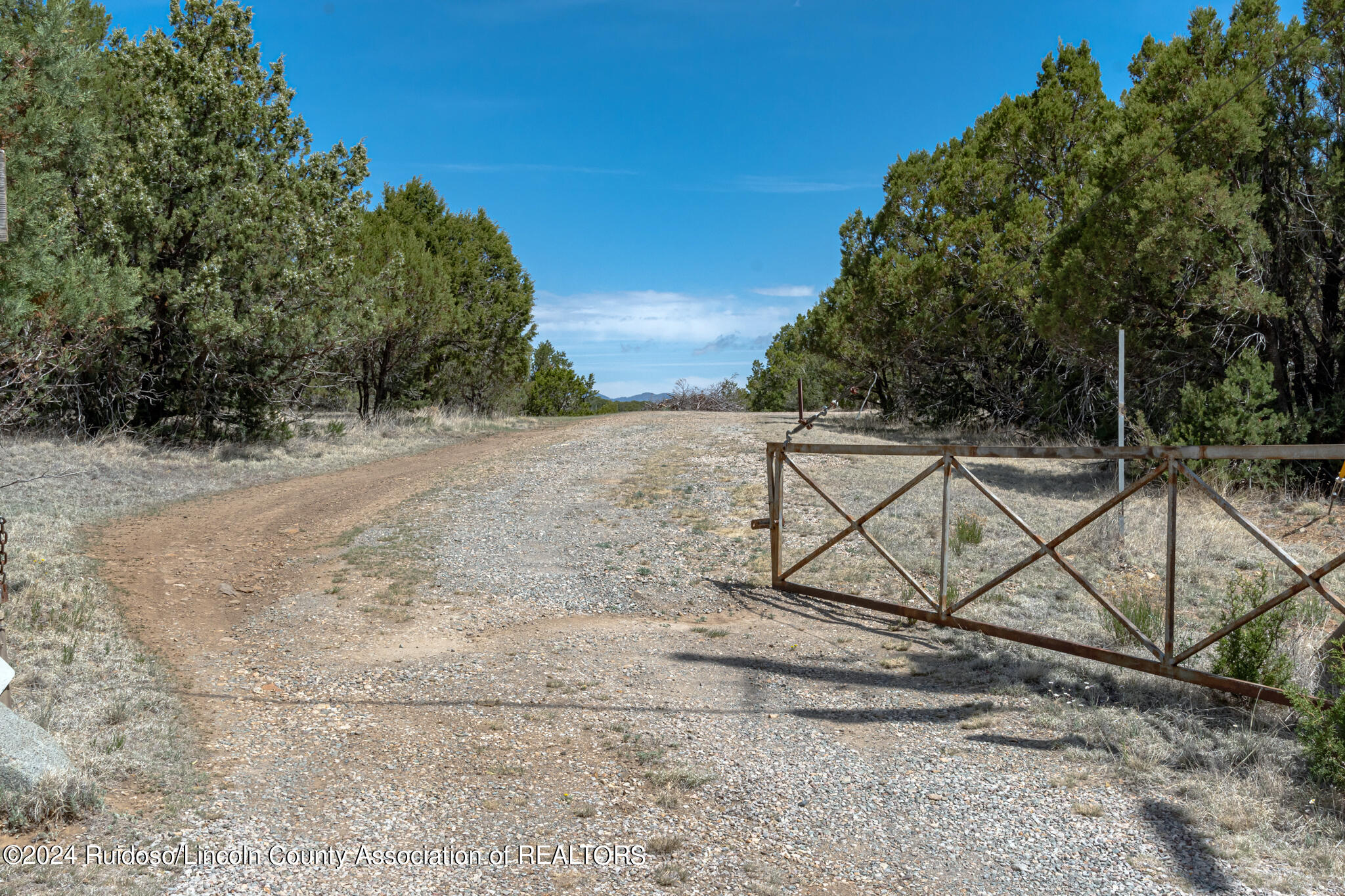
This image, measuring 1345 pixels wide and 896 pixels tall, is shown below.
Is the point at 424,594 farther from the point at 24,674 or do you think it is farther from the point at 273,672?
the point at 24,674

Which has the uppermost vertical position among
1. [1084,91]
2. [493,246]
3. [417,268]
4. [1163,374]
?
[1084,91]

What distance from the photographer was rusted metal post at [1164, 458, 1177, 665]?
5055 mm

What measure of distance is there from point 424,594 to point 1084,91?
2023 cm

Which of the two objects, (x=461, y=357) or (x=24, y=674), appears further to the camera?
(x=461, y=357)

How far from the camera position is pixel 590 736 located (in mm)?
4941

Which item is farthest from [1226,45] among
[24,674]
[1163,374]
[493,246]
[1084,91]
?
[493,246]

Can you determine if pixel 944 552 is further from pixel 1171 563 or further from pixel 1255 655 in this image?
pixel 1255 655

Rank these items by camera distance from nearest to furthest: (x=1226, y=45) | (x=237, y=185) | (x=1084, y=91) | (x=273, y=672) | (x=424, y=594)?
(x=273, y=672), (x=424, y=594), (x=1226, y=45), (x=237, y=185), (x=1084, y=91)

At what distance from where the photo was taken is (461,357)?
26906 mm

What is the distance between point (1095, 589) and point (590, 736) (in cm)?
396

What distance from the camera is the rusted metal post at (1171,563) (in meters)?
5.05

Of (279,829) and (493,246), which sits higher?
(493,246)

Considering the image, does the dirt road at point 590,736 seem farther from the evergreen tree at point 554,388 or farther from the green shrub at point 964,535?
the evergreen tree at point 554,388

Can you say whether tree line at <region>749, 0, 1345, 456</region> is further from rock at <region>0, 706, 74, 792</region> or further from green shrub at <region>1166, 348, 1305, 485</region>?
rock at <region>0, 706, 74, 792</region>
